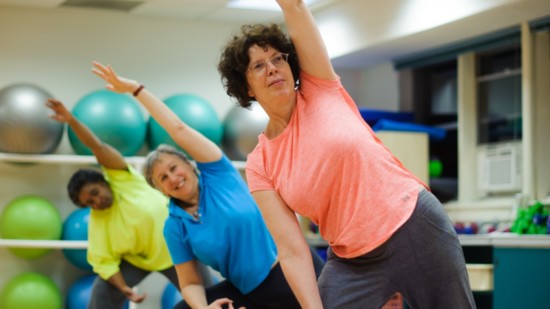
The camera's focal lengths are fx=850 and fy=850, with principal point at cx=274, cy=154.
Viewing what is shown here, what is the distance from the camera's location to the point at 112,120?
5.97 m

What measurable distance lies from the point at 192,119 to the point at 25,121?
1.18 metres

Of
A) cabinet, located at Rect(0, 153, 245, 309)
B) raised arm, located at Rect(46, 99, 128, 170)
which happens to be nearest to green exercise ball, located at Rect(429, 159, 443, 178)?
cabinet, located at Rect(0, 153, 245, 309)

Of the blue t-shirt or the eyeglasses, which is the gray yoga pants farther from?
the blue t-shirt

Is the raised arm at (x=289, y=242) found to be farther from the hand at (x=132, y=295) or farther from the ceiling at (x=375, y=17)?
the ceiling at (x=375, y=17)

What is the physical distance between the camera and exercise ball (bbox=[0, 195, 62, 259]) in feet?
19.3

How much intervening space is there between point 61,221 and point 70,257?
0.27m

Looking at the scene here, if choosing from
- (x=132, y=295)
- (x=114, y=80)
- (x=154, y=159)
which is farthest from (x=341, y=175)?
(x=132, y=295)

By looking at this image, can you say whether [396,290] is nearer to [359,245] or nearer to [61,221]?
[359,245]

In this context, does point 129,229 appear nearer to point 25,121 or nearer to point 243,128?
point 25,121

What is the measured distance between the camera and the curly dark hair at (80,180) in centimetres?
483

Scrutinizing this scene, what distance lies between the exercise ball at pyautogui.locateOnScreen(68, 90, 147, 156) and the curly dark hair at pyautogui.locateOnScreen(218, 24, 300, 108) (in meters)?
3.47

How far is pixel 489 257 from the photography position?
5.55 meters

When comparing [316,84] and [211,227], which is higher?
[316,84]

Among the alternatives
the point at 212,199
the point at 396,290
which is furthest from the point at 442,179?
the point at 396,290
